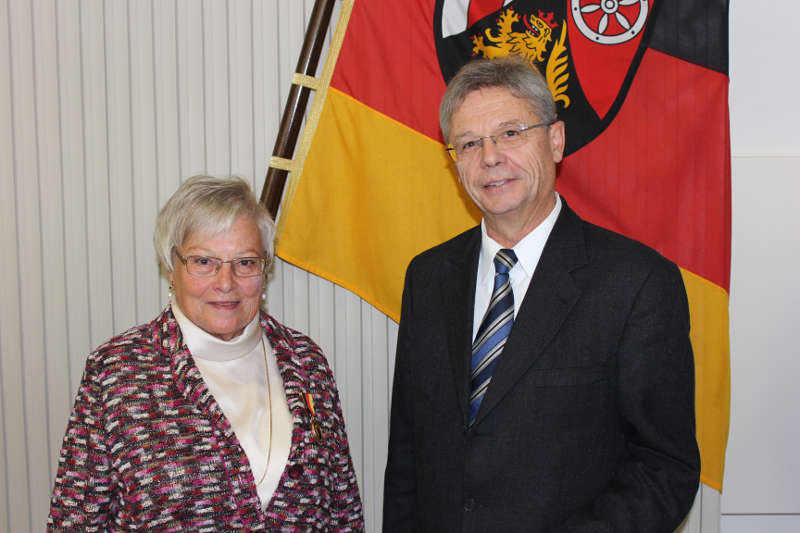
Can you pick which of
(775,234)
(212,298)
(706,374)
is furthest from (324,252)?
(775,234)

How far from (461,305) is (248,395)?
0.56 meters

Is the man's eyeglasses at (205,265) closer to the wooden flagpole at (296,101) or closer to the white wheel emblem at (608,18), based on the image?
the wooden flagpole at (296,101)

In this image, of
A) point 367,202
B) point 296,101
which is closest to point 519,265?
point 367,202

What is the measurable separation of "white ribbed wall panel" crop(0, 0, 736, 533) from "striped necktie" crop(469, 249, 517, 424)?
1079 millimetres

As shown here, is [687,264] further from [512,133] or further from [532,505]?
[532,505]

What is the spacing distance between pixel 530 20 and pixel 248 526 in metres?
1.64

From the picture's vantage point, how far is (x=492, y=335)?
1441 mm

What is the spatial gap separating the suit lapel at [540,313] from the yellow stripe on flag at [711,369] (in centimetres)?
89

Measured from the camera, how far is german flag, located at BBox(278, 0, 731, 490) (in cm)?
208

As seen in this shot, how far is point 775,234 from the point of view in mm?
2248

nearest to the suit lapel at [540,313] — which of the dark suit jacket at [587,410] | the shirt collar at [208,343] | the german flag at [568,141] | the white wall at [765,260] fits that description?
the dark suit jacket at [587,410]

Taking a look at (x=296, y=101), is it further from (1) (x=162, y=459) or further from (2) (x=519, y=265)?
(1) (x=162, y=459)

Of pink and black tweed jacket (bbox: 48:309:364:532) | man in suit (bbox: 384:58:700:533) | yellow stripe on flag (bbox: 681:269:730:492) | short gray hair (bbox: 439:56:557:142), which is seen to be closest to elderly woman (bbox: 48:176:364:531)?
pink and black tweed jacket (bbox: 48:309:364:532)

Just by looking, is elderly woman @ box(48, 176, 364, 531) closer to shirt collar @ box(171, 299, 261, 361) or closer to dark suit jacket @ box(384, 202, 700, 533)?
shirt collar @ box(171, 299, 261, 361)
